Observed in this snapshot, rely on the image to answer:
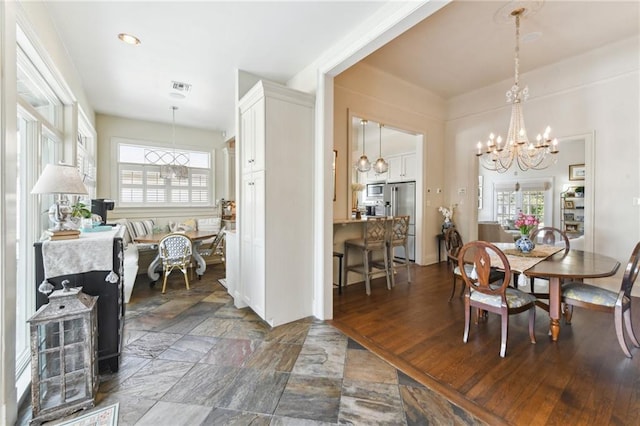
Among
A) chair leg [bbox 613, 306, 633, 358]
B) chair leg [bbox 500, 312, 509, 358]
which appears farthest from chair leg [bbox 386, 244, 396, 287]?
chair leg [bbox 613, 306, 633, 358]

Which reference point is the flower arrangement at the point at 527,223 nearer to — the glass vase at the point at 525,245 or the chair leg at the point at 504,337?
the glass vase at the point at 525,245

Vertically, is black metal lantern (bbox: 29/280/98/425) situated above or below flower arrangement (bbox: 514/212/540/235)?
below

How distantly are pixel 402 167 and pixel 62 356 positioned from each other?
581 centimetres

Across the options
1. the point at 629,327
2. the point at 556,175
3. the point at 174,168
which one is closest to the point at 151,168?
the point at 174,168

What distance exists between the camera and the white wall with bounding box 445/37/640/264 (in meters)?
3.53

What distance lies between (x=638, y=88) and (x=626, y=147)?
2.43 feet

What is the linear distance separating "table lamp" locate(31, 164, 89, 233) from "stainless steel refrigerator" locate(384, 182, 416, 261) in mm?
4909

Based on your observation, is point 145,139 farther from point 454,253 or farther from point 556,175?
point 556,175

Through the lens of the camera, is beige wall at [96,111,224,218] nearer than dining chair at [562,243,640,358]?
No

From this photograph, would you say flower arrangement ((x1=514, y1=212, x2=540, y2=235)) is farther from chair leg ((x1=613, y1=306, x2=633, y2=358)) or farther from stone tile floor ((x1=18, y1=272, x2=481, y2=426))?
stone tile floor ((x1=18, y1=272, x2=481, y2=426))

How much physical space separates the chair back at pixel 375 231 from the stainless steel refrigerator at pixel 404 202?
1724 mm

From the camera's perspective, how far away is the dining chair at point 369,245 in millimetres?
3719

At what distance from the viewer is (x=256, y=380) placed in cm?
195

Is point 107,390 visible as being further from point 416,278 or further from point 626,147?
point 626,147
